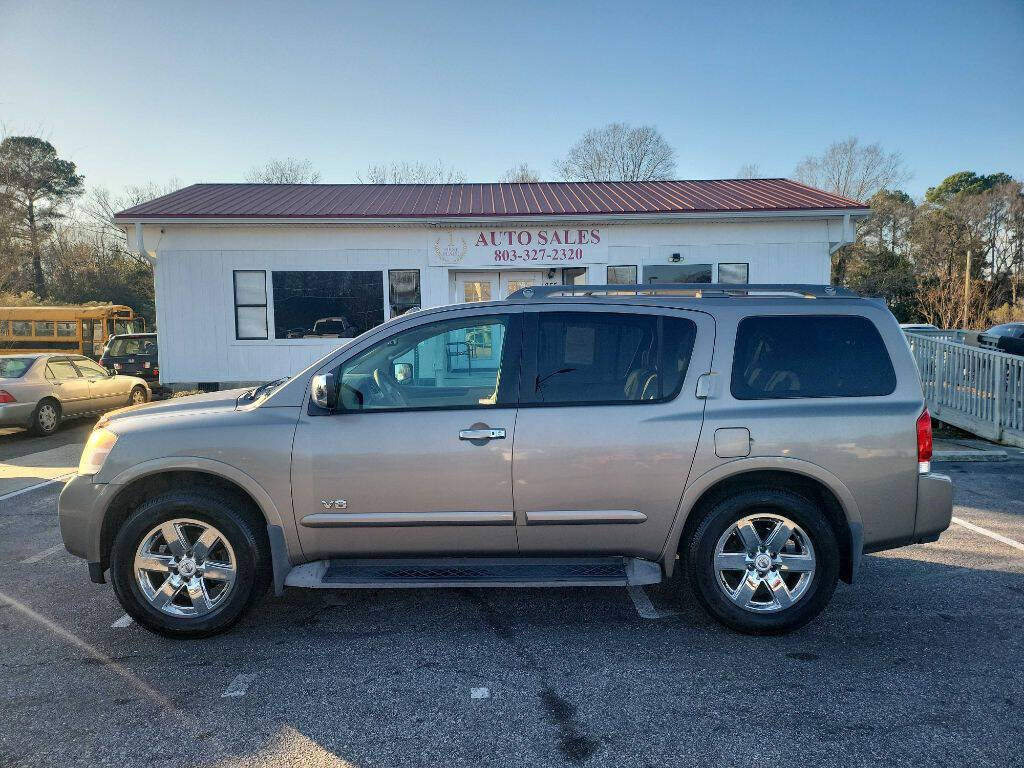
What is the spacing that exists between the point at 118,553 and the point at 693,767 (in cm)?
306

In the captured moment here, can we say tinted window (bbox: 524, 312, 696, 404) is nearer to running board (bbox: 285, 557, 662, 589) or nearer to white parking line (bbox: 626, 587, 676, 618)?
running board (bbox: 285, 557, 662, 589)

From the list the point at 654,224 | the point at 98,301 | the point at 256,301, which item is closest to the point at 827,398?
the point at 654,224

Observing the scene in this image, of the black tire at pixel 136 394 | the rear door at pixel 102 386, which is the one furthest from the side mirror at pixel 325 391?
the black tire at pixel 136 394

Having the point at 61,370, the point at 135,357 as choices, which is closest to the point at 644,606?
the point at 61,370

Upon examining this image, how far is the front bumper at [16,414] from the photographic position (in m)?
10.9

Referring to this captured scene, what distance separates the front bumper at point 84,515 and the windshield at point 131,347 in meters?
16.1

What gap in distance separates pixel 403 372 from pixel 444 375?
0.85 ft

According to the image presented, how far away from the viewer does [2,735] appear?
2941mm

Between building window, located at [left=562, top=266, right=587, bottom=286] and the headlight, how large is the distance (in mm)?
11055

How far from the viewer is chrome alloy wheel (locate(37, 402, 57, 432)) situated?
1150 cm

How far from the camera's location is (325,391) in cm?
371

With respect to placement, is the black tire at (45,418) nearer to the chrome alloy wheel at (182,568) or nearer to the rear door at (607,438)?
the chrome alloy wheel at (182,568)

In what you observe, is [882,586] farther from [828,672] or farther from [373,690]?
[373,690]

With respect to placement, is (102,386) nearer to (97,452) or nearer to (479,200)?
(479,200)
